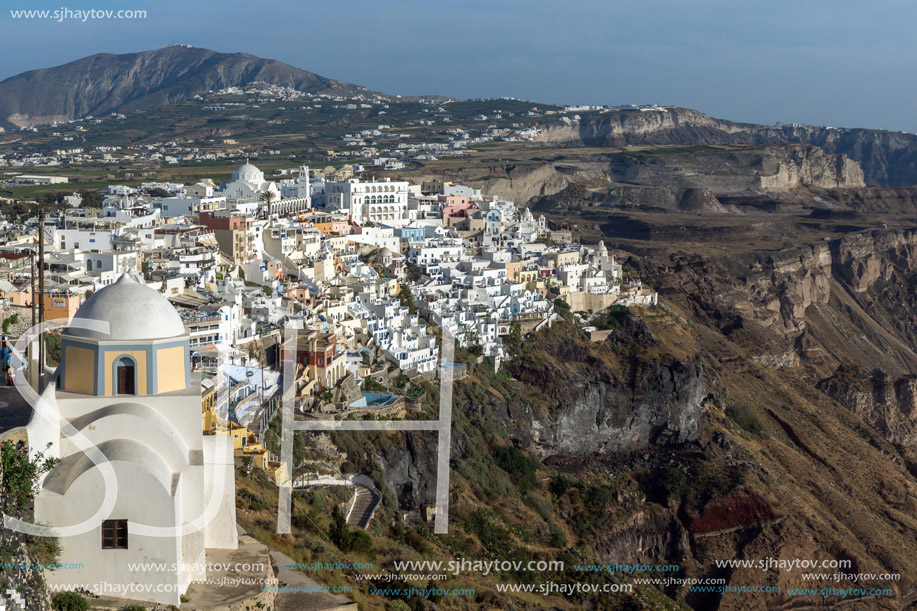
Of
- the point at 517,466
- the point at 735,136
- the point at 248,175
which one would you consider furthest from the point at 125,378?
the point at 735,136

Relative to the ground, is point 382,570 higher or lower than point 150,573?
lower

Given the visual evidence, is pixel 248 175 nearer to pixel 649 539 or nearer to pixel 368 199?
pixel 368 199

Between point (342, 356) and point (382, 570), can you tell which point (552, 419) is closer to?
point (342, 356)

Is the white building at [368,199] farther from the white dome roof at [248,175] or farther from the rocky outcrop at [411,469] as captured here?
the rocky outcrop at [411,469]

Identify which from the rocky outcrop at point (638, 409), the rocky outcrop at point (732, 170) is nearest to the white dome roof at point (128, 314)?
the rocky outcrop at point (638, 409)

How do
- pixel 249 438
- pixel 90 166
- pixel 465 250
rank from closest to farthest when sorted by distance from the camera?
pixel 249 438
pixel 465 250
pixel 90 166

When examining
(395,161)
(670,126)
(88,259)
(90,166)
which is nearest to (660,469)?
(88,259)

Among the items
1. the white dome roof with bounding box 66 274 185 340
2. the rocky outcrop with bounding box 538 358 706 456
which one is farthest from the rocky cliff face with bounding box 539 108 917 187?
the white dome roof with bounding box 66 274 185 340
